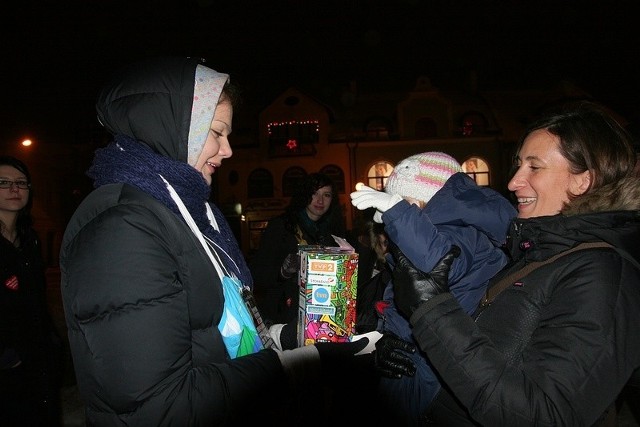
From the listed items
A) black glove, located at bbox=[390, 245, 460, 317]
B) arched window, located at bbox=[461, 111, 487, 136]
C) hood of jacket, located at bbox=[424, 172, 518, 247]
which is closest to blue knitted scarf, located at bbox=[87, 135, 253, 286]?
black glove, located at bbox=[390, 245, 460, 317]

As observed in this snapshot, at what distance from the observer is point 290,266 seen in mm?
4141

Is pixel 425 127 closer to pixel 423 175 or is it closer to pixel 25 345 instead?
pixel 423 175

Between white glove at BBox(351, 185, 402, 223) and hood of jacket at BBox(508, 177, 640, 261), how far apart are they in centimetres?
63

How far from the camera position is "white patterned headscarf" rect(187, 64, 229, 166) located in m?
1.74

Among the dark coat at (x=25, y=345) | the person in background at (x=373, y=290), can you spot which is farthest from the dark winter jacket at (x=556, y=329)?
the dark coat at (x=25, y=345)

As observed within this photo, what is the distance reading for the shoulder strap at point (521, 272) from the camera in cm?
165

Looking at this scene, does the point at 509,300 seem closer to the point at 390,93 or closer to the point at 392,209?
the point at 392,209

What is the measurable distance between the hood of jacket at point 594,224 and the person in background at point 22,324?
3709 mm

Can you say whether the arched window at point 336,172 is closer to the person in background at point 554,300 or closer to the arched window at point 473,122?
the arched window at point 473,122

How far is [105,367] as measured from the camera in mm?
1297

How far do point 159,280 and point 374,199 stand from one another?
46.2 inches

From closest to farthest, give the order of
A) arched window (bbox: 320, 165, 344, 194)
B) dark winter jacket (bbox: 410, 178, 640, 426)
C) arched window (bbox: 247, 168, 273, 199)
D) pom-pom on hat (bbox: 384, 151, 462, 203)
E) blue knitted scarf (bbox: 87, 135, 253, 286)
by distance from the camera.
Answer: dark winter jacket (bbox: 410, 178, 640, 426) → blue knitted scarf (bbox: 87, 135, 253, 286) → pom-pom on hat (bbox: 384, 151, 462, 203) → arched window (bbox: 320, 165, 344, 194) → arched window (bbox: 247, 168, 273, 199)

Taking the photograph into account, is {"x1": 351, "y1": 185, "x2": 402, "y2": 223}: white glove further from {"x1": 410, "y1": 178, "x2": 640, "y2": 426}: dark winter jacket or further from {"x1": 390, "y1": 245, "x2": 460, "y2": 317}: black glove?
{"x1": 410, "y1": 178, "x2": 640, "y2": 426}: dark winter jacket

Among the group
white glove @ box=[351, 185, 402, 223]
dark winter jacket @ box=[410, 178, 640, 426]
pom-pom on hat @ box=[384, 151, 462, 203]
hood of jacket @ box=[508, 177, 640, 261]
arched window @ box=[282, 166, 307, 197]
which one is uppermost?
arched window @ box=[282, 166, 307, 197]
